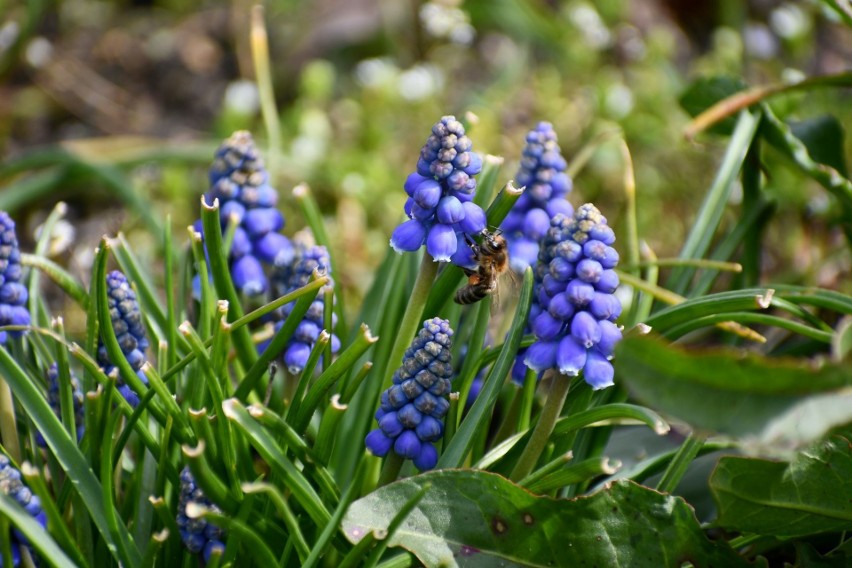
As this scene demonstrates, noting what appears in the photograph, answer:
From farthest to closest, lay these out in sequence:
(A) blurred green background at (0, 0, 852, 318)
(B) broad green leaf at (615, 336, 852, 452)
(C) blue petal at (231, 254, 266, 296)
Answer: (A) blurred green background at (0, 0, 852, 318) < (C) blue petal at (231, 254, 266, 296) < (B) broad green leaf at (615, 336, 852, 452)

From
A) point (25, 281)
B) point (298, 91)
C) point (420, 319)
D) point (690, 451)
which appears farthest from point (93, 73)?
point (690, 451)

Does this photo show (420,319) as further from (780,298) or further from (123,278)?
(780,298)

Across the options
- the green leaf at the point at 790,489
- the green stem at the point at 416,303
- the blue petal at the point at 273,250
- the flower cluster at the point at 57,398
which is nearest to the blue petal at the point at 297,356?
the green stem at the point at 416,303

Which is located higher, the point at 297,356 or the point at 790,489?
the point at 297,356

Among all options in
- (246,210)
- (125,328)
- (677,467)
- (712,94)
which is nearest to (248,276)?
(246,210)

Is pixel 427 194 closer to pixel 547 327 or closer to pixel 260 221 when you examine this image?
pixel 547 327

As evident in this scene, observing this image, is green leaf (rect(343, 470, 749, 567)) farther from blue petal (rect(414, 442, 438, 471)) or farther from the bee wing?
the bee wing

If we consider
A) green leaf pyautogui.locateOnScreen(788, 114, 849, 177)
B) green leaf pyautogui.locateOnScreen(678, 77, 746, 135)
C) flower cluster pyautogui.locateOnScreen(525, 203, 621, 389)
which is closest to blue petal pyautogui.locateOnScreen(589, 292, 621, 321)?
flower cluster pyautogui.locateOnScreen(525, 203, 621, 389)
